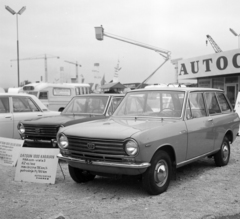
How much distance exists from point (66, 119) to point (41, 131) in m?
0.62

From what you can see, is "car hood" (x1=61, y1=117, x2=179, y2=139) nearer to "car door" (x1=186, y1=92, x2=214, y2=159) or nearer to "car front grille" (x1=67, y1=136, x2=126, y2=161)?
"car front grille" (x1=67, y1=136, x2=126, y2=161)

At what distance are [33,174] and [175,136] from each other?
2.58 metres

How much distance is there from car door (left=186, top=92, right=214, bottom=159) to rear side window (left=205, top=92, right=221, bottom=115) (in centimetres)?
24

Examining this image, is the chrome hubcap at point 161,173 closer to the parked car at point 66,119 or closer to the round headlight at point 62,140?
the round headlight at point 62,140

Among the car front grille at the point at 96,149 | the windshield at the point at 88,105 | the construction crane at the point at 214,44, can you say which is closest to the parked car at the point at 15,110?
the windshield at the point at 88,105

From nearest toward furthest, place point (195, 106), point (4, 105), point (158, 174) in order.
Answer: point (158, 174), point (195, 106), point (4, 105)

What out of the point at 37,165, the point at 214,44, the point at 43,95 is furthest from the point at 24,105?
the point at 214,44

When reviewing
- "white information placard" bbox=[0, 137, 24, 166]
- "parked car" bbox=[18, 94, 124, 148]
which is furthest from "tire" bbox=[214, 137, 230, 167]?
"white information placard" bbox=[0, 137, 24, 166]

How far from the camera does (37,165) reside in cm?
593

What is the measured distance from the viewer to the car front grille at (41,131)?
23.4 feet

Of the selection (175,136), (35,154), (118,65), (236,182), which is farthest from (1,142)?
(118,65)

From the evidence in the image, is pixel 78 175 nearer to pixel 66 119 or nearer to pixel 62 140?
pixel 62 140

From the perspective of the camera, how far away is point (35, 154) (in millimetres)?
5984

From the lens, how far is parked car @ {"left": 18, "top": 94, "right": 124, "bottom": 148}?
7.16m
